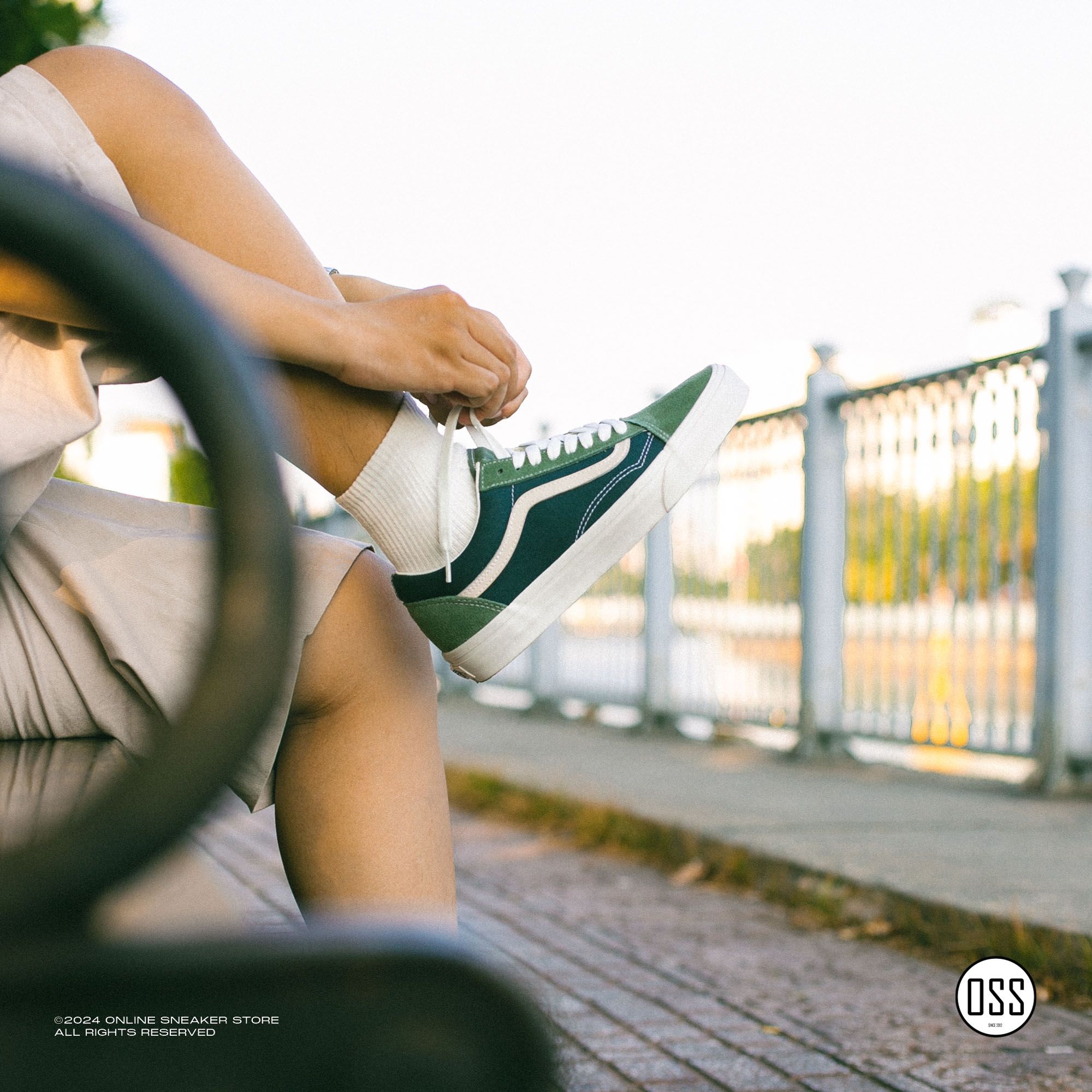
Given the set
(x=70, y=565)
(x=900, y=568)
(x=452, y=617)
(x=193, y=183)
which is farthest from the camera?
(x=900, y=568)

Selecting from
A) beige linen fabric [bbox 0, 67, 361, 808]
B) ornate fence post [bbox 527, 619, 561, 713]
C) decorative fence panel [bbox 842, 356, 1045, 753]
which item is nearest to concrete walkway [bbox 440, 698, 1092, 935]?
decorative fence panel [bbox 842, 356, 1045, 753]

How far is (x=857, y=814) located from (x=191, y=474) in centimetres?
398

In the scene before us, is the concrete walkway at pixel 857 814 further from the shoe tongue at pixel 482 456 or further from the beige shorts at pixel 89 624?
the beige shorts at pixel 89 624

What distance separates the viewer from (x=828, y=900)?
321 cm

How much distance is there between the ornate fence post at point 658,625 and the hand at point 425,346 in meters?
6.64

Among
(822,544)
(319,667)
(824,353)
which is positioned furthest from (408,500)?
(824,353)

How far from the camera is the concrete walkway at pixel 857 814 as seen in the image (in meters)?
3.05

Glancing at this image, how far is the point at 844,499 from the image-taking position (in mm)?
6359

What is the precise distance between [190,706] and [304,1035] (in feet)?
0.46

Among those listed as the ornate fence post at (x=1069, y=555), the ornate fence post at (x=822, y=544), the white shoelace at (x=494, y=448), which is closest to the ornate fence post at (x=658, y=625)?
the ornate fence post at (x=822, y=544)

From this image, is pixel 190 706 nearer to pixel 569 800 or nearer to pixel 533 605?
pixel 533 605

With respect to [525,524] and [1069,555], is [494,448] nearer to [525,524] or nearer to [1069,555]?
[525,524]

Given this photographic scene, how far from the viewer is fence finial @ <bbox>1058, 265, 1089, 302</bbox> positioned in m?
4.85

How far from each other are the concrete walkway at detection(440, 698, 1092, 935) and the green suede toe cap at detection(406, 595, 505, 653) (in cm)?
177
